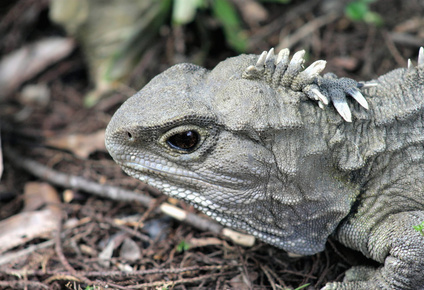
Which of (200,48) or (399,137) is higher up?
(399,137)

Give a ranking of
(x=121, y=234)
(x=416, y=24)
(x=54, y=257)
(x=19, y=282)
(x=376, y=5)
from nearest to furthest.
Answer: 1. (x=19, y=282)
2. (x=54, y=257)
3. (x=121, y=234)
4. (x=416, y=24)
5. (x=376, y=5)

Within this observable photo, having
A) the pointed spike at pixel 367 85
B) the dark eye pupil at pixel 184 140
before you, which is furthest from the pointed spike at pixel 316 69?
the dark eye pupil at pixel 184 140

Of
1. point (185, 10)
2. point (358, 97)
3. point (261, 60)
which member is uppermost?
point (261, 60)

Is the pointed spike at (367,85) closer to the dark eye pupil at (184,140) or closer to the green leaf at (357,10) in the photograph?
the dark eye pupil at (184,140)

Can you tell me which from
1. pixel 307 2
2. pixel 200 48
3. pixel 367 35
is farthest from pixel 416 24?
pixel 200 48

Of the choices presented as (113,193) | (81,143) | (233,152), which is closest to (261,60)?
(233,152)

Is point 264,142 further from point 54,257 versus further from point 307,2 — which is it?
point 307,2

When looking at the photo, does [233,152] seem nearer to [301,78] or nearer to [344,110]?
[301,78]
